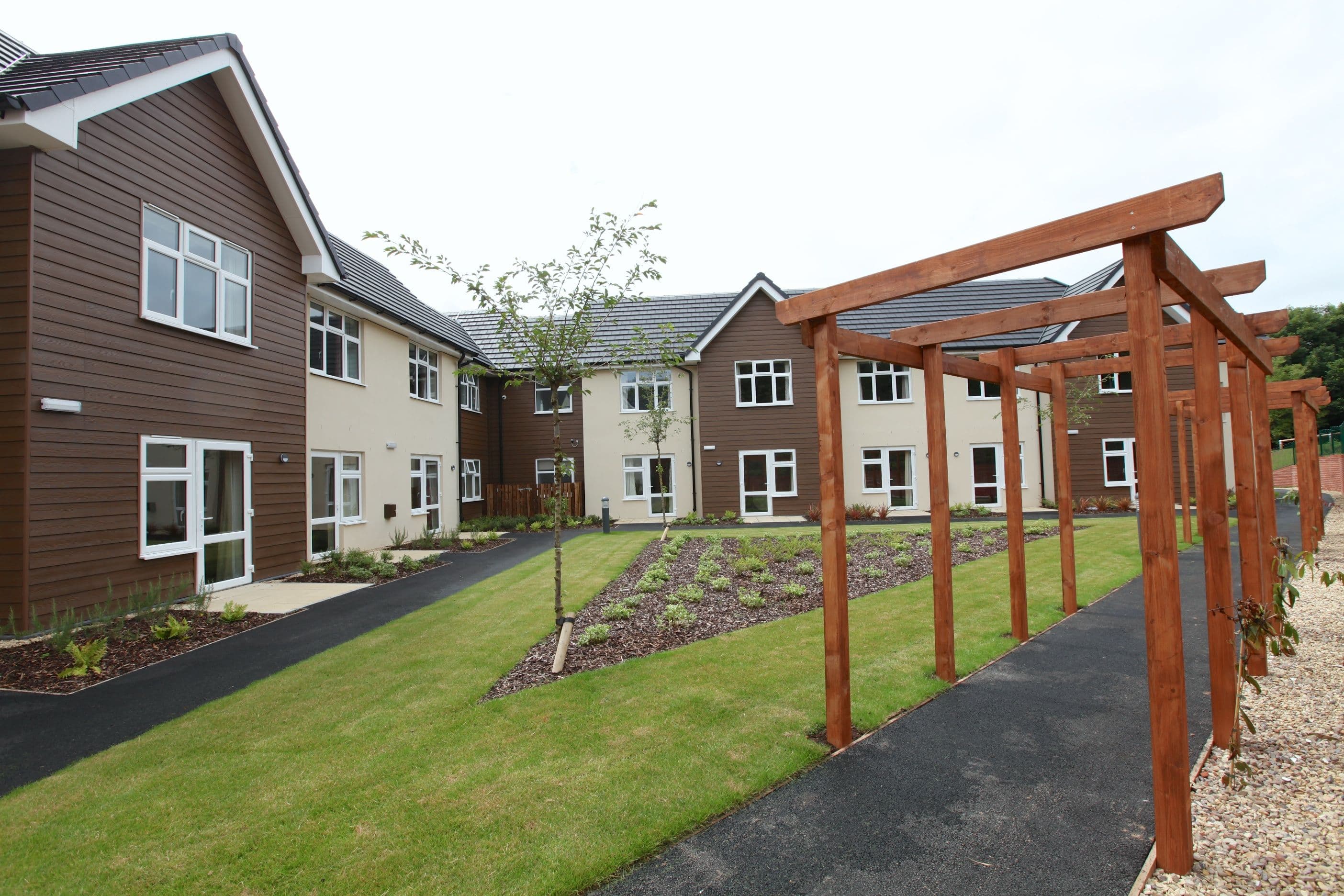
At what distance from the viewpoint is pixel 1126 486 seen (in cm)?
2175

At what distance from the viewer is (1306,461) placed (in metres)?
11.9

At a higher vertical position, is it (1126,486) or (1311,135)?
(1311,135)

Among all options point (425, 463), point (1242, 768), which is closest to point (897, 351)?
point (1242, 768)

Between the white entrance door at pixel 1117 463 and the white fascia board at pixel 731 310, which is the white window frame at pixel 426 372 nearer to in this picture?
the white fascia board at pixel 731 310

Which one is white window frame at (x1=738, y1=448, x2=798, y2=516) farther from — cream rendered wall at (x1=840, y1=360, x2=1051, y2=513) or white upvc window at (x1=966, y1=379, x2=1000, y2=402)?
white upvc window at (x1=966, y1=379, x2=1000, y2=402)

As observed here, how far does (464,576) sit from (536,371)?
6.48 meters

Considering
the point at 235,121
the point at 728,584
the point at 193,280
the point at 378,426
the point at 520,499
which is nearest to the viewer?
the point at 728,584

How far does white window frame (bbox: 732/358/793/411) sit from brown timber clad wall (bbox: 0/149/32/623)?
17.7 m

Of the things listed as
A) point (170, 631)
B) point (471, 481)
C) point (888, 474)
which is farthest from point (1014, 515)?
point (471, 481)

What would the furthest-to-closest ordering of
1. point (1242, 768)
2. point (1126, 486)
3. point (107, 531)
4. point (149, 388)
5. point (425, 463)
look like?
point (1126, 486)
point (425, 463)
point (149, 388)
point (107, 531)
point (1242, 768)

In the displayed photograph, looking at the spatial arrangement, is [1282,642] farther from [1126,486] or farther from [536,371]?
[1126,486]

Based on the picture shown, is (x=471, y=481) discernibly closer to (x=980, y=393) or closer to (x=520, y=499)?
(x=520, y=499)

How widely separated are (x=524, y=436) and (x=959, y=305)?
1718 cm

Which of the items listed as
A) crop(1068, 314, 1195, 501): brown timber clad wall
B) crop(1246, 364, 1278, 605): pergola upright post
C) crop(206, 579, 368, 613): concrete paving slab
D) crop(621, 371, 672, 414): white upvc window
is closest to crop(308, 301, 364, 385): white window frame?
crop(206, 579, 368, 613): concrete paving slab
